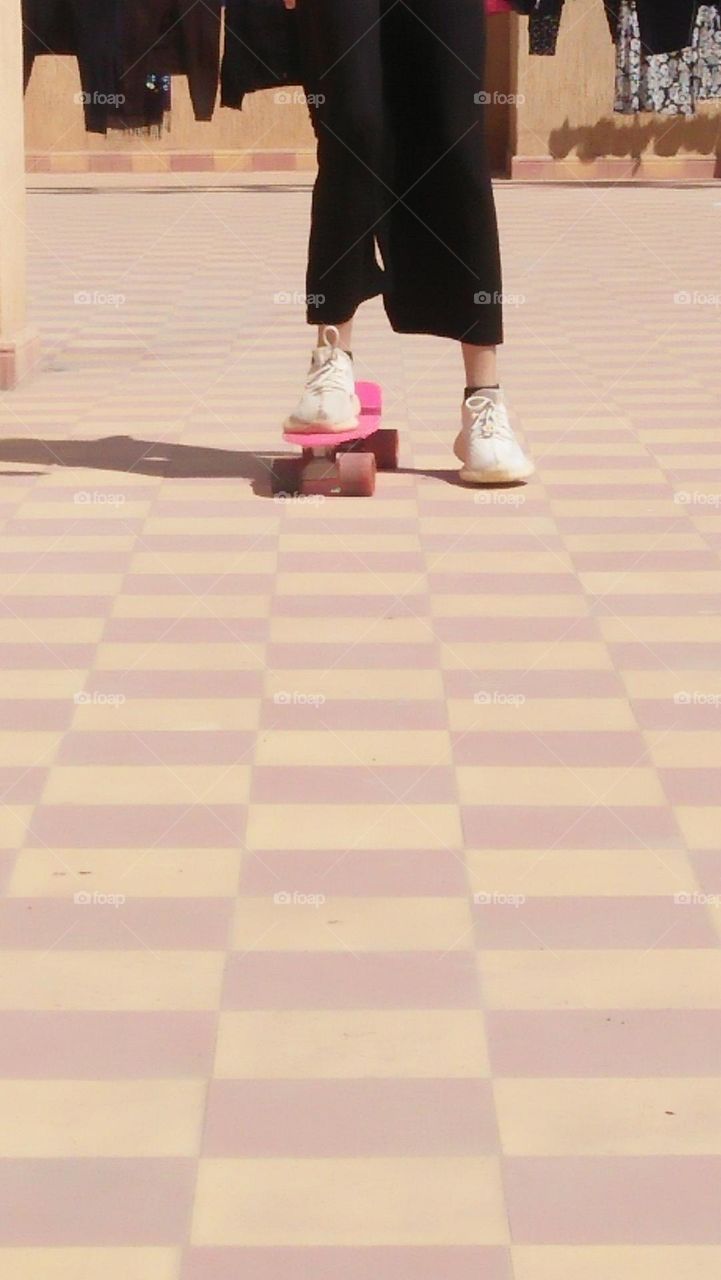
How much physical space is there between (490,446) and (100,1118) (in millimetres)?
2515

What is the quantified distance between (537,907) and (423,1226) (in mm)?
600

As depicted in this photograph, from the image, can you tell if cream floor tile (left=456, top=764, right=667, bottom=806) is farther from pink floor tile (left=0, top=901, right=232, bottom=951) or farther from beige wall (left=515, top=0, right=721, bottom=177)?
beige wall (left=515, top=0, right=721, bottom=177)

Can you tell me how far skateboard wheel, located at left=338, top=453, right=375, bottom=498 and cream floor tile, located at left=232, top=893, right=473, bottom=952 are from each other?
1.91 m

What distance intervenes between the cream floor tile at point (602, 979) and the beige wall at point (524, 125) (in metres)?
15.3

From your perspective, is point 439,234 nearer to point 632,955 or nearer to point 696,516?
point 696,516

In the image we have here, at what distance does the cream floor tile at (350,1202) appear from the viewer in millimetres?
1461

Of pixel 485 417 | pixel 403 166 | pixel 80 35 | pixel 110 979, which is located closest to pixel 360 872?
pixel 110 979

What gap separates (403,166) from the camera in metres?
3.88

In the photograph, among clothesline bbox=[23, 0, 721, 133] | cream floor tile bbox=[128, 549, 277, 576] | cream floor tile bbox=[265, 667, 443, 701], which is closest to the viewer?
cream floor tile bbox=[265, 667, 443, 701]

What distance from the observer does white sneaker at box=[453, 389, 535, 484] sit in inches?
156

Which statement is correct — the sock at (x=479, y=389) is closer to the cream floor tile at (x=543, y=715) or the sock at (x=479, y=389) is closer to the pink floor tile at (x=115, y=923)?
the cream floor tile at (x=543, y=715)

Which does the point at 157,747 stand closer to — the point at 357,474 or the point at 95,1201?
the point at 95,1201

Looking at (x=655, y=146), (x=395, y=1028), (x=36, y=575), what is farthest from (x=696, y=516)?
(x=655, y=146)

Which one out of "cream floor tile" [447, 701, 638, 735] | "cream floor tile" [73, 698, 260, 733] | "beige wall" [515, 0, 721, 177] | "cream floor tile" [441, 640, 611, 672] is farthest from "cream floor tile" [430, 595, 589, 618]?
"beige wall" [515, 0, 721, 177]
